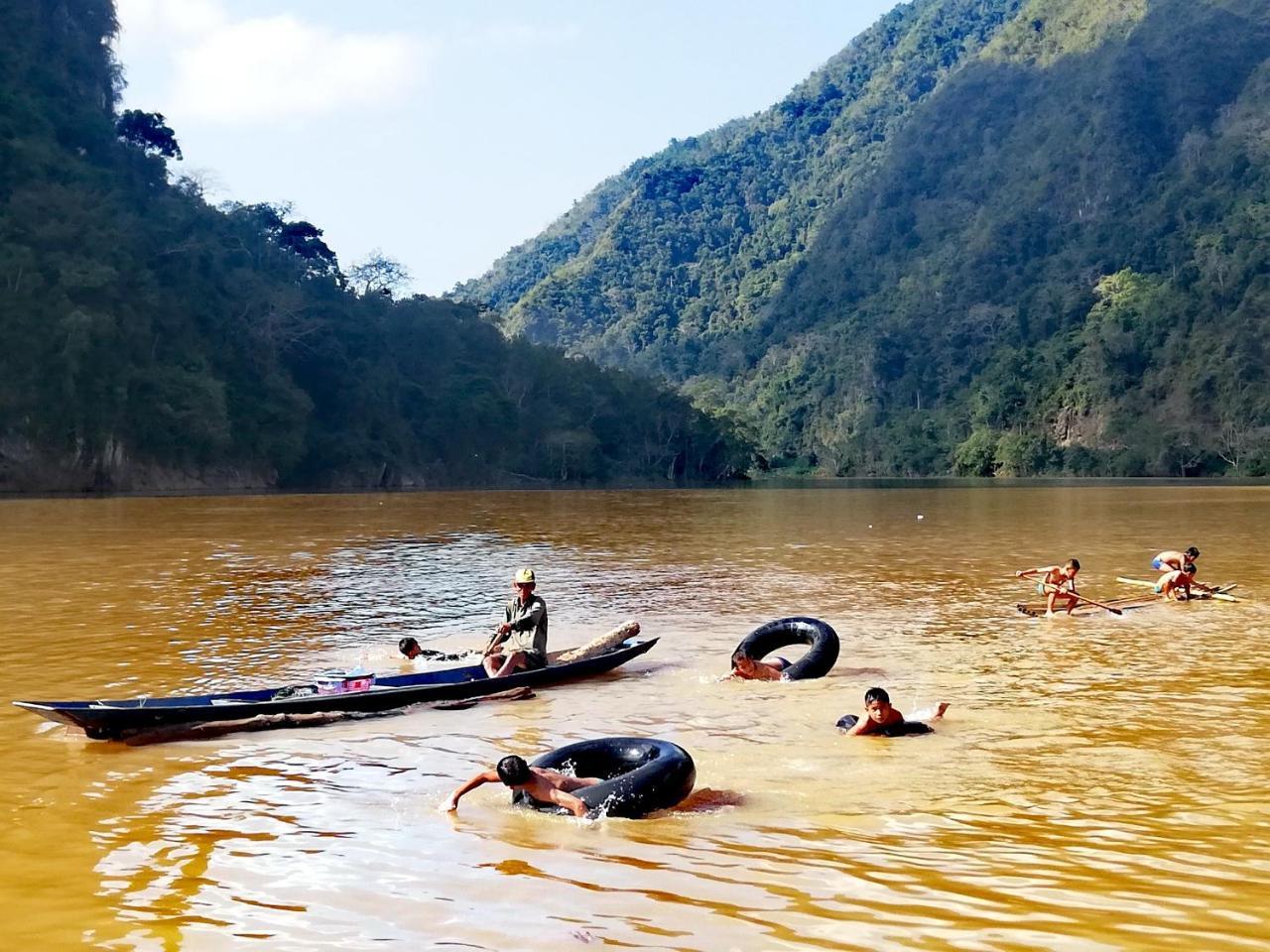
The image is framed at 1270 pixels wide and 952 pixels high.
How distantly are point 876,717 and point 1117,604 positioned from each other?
991cm

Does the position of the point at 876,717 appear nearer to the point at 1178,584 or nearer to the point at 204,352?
the point at 1178,584

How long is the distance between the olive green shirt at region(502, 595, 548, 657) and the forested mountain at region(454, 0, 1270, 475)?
92.3 meters

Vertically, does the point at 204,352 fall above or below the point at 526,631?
above

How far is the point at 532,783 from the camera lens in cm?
806

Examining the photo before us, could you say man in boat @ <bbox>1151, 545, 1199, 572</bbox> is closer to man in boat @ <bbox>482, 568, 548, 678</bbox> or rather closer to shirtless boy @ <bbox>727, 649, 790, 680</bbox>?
shirtless boy @ <bbox>727, 649, 790, 680</bbox>

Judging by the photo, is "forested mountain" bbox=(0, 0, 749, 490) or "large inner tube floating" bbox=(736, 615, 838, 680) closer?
"large inner tube floating" bbox=(736, 615, 838, 680)

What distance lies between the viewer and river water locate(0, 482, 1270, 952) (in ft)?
20.1

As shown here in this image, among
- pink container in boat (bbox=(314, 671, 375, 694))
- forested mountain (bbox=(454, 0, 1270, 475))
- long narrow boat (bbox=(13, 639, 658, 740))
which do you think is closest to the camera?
long narrow boat (bbox=(13, 639, 658, 740))

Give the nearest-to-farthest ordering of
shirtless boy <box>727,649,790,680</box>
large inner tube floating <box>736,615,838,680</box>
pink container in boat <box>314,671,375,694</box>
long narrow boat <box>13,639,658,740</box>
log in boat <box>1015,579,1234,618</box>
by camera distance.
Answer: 1. long narrow boat <box>13,639,658,740</box>
2. pink container in boat <box>314,671,375,694</box>
3. shirtless boy <box>727,649,790,680</box>
4. large inner tube floating <box>736,615,838,680</box>
5. log in boat <box>1015,579,1234,618</box>

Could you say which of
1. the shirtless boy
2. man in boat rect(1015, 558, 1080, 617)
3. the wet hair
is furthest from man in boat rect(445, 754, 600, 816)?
man in boat rect(1015, 558, 1080, 617)

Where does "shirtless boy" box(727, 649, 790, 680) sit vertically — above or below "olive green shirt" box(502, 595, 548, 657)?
below

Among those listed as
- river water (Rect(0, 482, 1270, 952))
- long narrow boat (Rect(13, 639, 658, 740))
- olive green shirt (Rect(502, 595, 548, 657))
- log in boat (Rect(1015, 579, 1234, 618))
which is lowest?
river water (Rect(0, 482, 1270, 952))

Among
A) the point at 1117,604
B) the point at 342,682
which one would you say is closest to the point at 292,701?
the point at 342,682

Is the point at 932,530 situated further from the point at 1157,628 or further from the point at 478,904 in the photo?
the point at 478,904
